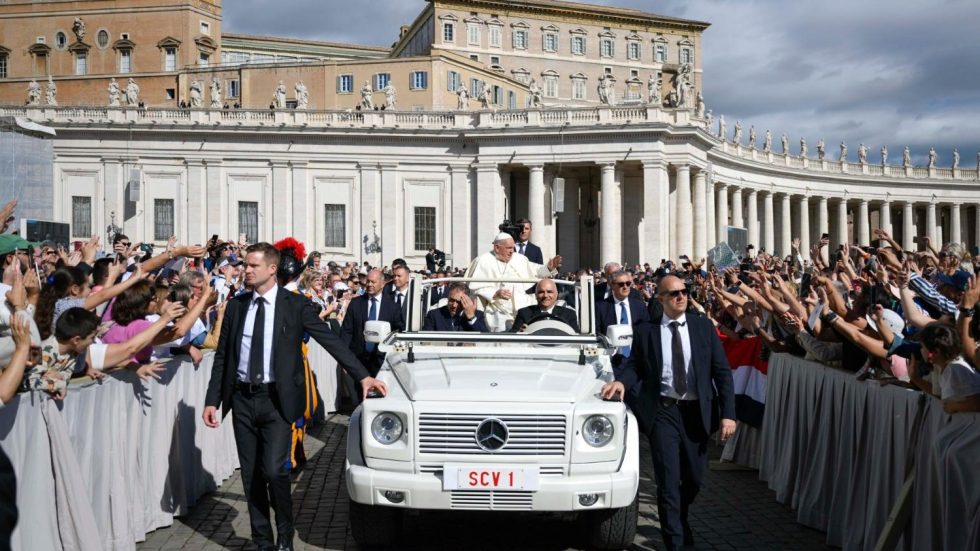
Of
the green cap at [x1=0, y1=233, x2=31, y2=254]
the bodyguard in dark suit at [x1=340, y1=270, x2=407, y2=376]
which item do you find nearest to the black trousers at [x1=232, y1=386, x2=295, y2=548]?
the green cap at [x1=0, y1=233, x2=31, y2=254]

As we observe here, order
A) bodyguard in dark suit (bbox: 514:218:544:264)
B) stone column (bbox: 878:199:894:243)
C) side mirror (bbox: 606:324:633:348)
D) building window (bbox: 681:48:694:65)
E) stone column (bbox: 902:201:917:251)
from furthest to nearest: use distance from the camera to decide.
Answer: building window (bbox: 681:48:694:65), stone column (bbox: 902:201:917:251), stone column (bbox: 878:199:894:243), bodyguard in dark suit (bbox: 514:218:544:264), side mirror (bbox: 606:324:633:348)

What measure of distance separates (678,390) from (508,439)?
161cm

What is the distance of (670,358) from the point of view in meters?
7.84

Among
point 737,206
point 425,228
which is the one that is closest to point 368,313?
point 425,228

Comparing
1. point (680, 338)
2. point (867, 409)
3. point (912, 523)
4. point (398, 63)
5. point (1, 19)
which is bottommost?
point (912, 523)

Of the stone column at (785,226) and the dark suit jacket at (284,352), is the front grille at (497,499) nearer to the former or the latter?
the dark suit jacket at (284,352)

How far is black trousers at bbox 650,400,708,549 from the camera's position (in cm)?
748

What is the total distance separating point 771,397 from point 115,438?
22.3 feet

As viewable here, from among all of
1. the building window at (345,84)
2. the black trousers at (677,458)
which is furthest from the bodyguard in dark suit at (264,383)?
the building window at (345,84)

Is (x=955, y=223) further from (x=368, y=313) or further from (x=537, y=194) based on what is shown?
(x=368, y=313)

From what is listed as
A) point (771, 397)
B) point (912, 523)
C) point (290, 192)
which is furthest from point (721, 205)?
point (912, 523)

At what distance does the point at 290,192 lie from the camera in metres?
56.7

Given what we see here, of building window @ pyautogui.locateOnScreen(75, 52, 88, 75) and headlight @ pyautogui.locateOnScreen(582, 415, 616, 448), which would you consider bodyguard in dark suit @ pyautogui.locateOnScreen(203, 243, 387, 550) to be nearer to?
headlight @ pyautogui.locateOnScreen(582, 415, 616, 448)

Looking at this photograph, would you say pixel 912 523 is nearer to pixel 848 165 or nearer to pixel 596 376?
pixel 596 376
